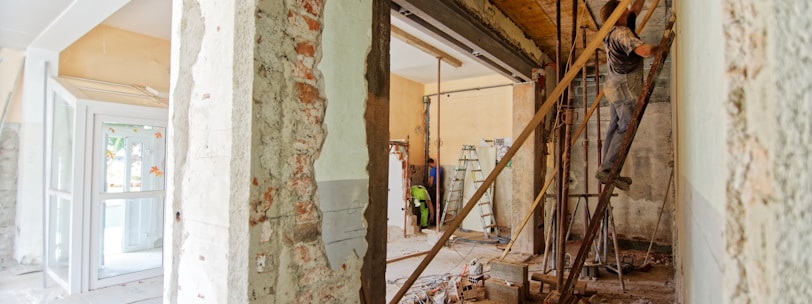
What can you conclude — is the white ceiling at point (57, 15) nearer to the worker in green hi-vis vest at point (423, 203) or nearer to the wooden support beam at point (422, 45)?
the wooden support beam at point (422, 45)

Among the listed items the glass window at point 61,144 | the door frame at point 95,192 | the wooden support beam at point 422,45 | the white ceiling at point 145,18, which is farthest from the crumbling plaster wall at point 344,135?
the glass window at point 61,144

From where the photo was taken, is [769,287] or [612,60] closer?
[769,287]

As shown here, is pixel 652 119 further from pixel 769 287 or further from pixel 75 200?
pixel 75 200

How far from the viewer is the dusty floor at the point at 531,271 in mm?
3732

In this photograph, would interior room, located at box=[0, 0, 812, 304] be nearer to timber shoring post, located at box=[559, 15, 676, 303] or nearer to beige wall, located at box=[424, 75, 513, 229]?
timber shoring post, located at box=[559, 15, 676, 303]

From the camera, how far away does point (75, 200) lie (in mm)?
3836

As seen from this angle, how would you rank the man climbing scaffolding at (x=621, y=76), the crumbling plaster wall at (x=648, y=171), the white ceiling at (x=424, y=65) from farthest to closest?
the white ceiling at (x=424, y=65) → the crumbling plaster wall at (x=648, y=171) → the man climbing scaffolding at (x=621, y=76)

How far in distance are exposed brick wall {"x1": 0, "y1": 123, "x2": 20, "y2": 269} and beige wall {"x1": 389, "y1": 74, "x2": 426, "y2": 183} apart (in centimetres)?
576

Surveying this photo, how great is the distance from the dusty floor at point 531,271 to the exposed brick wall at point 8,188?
Result: 4537 mm

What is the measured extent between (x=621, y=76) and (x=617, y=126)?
1.30 feet

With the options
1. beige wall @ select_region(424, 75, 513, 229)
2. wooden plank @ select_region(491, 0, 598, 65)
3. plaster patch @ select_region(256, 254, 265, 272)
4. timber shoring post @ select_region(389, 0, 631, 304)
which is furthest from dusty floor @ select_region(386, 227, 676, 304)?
wooden plank @ select_region(491, 0, 598, 65)

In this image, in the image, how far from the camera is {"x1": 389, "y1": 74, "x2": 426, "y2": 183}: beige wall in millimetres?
8281

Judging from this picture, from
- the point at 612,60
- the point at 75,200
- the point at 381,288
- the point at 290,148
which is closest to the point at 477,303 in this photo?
the point at 381,288

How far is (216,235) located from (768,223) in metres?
1.49
